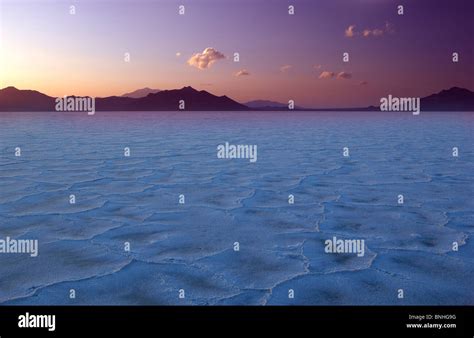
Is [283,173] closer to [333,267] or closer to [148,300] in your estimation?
[333,267]

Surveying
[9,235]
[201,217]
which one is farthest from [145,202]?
[9,235]

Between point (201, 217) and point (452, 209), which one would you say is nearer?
point (201, 217)

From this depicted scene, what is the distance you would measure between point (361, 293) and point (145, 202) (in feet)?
8.67

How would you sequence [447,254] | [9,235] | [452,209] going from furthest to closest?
1. [452,209]
2. [9,235]
3. [447,254]

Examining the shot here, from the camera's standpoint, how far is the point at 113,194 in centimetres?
498

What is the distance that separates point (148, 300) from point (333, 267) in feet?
3.95
